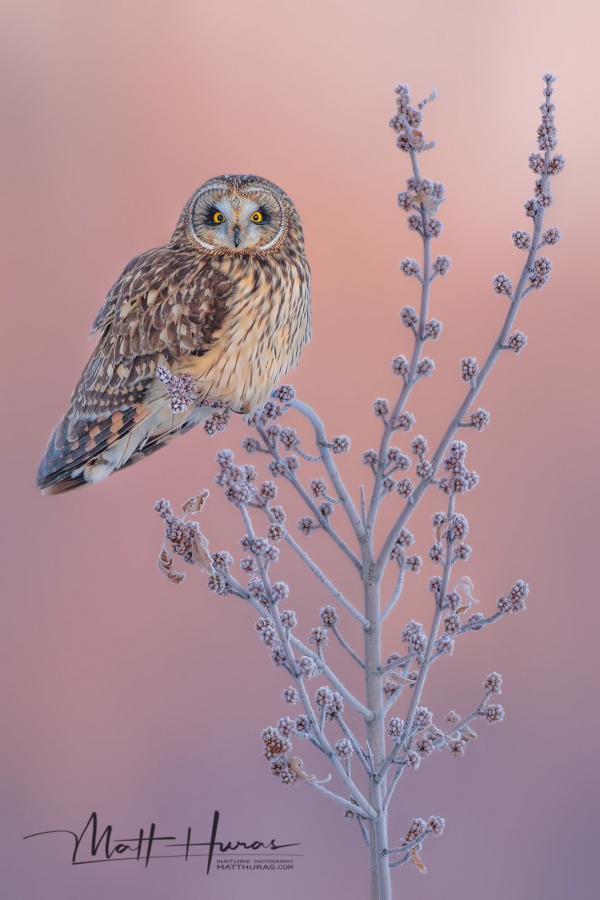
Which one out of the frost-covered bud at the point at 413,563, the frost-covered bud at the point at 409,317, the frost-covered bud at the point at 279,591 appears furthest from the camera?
the frost-covered bud at the point at 413,563

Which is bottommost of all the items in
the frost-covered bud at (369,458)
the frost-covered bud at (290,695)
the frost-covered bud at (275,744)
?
the frost-covered bud at (275,744)

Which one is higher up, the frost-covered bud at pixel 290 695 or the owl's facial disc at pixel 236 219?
the owl's facial disc at pixel 236 219

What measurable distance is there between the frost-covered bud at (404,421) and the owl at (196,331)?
24cm

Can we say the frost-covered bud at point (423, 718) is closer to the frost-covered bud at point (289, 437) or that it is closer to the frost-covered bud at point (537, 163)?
the frost-covered bud at point (289, 437)

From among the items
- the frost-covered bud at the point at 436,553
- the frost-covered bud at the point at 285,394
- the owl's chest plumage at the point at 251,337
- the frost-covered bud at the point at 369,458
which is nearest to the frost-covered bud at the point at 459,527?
the frost-covered bud at the point at 436,553

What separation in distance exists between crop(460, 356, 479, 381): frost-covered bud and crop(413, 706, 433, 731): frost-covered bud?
31 cm

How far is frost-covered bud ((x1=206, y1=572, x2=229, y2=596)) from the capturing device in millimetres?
753

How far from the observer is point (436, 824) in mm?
809

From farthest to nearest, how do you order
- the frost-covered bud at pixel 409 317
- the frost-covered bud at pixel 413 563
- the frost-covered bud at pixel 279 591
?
the frost-covered bud at pixel 413 563 → the frost-covered bud at pixel 409 317 → the frost-covered bud at pixel 279 591

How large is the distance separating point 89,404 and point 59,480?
0.10 meters

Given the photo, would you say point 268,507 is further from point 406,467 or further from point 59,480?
point 59,480

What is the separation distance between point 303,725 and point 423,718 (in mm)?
116

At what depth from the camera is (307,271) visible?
1.12 meters

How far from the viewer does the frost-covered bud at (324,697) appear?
2.53 feet
